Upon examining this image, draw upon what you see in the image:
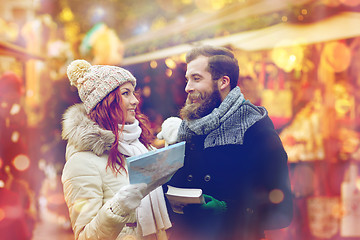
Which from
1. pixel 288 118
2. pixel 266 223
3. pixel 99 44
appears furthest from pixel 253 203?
pixel 99 44

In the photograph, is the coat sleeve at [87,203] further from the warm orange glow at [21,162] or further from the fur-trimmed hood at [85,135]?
the warm orange glow at [21,162]

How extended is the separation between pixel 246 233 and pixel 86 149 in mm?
889

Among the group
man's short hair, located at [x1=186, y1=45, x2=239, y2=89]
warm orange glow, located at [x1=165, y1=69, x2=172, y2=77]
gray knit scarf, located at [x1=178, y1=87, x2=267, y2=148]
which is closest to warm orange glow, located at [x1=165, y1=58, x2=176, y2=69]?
warm orange glow, located at [x1=165, y1=69, x2=172, y2=77]

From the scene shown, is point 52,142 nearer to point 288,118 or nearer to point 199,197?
point 288,118

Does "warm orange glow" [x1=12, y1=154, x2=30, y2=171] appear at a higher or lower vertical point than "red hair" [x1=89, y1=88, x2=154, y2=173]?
lower

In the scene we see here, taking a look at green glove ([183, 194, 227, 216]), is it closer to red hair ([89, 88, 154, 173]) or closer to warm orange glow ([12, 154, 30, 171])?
red hair ([89, 88, 154, 173])

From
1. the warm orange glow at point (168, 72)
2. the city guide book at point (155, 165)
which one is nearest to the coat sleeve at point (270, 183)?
the city guide book at point (155, 165)

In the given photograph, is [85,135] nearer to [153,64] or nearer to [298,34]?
[153,64]

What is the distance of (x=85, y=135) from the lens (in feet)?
5.36

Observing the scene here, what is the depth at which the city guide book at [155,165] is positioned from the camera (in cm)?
133

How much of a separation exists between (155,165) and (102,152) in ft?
1.23

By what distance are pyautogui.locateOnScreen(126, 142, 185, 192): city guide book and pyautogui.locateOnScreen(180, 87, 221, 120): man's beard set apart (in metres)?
0.26

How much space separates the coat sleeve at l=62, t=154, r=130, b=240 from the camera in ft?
4.97

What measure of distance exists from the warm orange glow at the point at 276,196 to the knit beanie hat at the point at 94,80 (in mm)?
888
